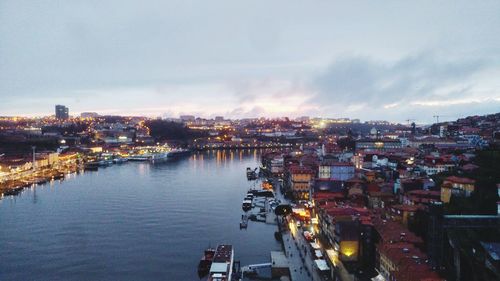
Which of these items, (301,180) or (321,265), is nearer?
(321,265)

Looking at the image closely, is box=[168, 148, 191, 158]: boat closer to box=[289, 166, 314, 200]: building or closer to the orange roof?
box=[289, 166, 314, 200]: building

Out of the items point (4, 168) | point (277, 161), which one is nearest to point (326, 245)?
point (277, 161)

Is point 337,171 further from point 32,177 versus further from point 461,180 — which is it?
point 32,177

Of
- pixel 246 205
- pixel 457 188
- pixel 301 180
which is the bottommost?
pixel 246 205

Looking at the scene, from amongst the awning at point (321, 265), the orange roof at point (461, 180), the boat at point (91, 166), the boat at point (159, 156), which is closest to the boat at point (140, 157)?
the boat at point (159, 156)

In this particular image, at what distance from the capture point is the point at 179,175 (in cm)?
1376

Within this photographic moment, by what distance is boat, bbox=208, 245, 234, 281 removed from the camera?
4.61m

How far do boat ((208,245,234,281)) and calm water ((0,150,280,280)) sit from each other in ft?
1.12

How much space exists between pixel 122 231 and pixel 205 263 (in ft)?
6.66

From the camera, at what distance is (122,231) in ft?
22.5

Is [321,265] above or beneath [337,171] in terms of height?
beneath

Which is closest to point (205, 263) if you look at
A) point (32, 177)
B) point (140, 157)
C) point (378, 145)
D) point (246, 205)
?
point (246, 205)

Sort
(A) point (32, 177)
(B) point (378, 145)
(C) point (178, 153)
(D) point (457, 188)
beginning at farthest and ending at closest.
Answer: (C) point (178, 153)
(B) point (378, 145)
(A) point (32, 177)
(D) point (457, 188)

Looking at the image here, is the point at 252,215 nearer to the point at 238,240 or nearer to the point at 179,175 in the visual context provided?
the point at 238,240
